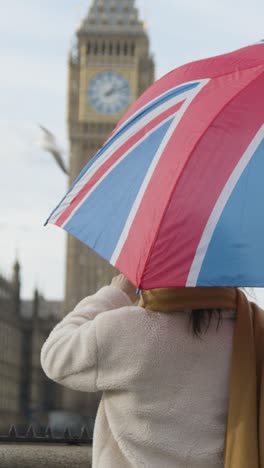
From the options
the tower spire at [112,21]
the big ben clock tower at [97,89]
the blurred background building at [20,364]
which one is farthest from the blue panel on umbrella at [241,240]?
the tower spire at [112,21]

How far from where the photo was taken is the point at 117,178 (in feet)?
10.1

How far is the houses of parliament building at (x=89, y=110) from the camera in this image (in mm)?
63656

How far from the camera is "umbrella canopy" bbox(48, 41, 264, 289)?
9.30 feet

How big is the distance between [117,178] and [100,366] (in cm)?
48

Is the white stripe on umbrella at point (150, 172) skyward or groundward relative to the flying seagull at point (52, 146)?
skyward

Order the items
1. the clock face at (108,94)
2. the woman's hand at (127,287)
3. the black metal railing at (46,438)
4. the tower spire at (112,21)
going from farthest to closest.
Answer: the tower spire at (112,21)
the clock face at (108,94)
the black metal railing at (46,438)
the woman's hand at (127,287)

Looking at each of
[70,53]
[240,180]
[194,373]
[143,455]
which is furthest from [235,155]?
[70,53]

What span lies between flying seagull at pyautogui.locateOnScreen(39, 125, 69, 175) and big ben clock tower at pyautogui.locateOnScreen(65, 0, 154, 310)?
692 inches

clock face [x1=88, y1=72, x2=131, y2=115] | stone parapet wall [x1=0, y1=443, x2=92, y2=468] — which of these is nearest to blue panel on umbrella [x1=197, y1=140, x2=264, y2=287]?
stone parapet wall [x1=0, y1=443, x2=92, y2=468]

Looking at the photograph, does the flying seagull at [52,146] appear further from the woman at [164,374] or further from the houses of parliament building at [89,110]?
the woman at [164,374]

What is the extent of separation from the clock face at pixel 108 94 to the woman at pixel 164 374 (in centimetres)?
6047

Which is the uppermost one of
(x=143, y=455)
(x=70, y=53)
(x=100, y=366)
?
(x=100, y=366)

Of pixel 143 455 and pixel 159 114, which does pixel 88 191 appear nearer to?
pixel 159 114

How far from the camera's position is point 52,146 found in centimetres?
A: 4472
